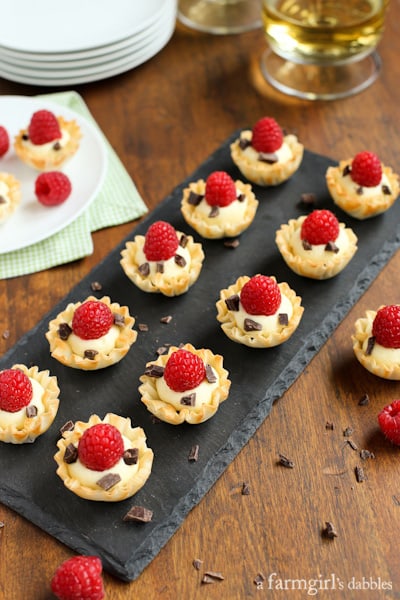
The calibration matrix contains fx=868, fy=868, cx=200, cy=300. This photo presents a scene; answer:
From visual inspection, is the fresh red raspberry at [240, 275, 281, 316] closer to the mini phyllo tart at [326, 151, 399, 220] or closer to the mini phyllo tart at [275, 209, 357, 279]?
the mini phyllo tart at [275, 209, 357, 279]

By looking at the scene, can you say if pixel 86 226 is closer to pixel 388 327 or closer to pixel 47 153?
pixel 47 153

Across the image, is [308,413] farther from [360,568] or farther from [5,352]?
[5,352]

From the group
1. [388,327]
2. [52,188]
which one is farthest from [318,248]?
[52,188]

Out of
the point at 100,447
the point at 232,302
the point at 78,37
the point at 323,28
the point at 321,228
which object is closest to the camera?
the point at 100,447

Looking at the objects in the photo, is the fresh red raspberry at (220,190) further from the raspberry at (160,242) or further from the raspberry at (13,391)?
the raspberry at (13,391)

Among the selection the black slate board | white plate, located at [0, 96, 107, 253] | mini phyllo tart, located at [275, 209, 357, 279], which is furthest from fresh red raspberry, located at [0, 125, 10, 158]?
mini phyllo tart, located at [275, 209, 357, 279]

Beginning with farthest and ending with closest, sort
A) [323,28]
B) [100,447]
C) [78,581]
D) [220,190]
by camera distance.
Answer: [323,28], [220,190], [100,447], [78,581]
